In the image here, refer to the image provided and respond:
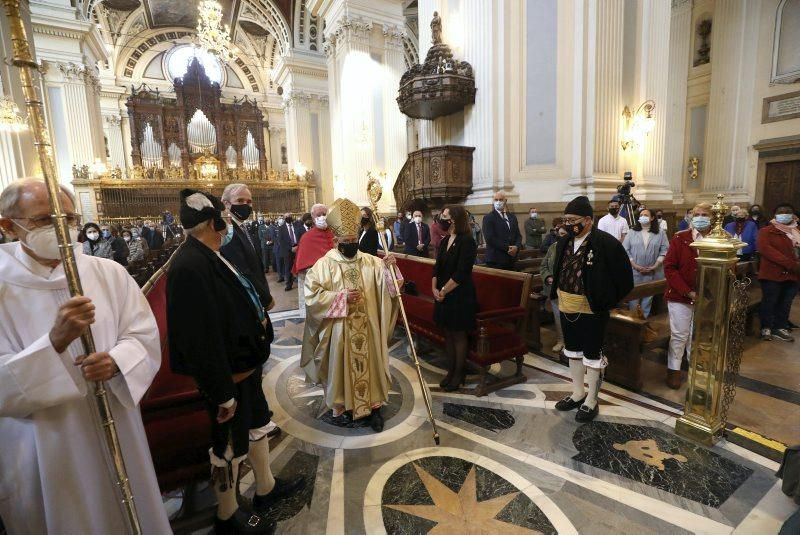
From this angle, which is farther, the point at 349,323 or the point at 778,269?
the point at 778,269

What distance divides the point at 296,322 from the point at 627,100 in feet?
25.8

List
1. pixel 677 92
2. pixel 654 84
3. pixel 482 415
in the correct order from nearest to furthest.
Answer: pixel 482 415
pixel 654 84
pixel 677 92

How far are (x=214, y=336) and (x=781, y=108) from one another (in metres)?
15.5

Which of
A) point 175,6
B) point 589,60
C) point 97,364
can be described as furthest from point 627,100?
point 175,6

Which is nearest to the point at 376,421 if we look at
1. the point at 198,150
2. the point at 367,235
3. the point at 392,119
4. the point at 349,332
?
the point at 349,332

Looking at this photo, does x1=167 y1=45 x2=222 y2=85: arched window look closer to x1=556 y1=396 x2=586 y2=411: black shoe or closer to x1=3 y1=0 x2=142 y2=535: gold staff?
x1=3 y1=0 x2=142 y2=535: gold staff

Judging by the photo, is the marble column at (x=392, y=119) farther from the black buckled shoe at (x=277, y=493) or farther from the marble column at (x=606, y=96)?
the black buckled shoe at (x=277, y=493)

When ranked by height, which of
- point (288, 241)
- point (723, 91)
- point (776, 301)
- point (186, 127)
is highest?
point (186, 127)

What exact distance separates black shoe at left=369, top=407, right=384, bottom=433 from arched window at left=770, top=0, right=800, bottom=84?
14594 mm

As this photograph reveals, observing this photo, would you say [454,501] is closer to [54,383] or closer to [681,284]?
[54,383]

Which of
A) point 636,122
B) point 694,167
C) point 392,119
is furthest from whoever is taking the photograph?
point 392,119

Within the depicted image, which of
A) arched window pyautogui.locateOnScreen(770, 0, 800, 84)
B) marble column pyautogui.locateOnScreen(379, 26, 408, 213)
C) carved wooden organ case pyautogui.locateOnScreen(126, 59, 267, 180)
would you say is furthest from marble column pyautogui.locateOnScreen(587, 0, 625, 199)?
carved wooden organ case pyautogui.locateOnScreen(126, 59, 267, 180)

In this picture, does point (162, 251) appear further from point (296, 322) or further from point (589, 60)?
point (589, 60)

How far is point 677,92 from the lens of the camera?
12281mm
